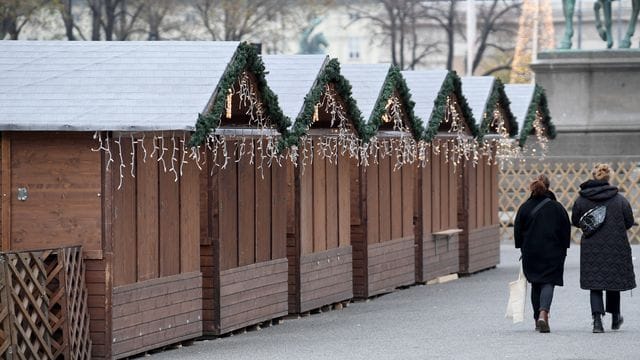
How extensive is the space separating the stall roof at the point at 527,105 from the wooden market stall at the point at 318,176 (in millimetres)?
7834

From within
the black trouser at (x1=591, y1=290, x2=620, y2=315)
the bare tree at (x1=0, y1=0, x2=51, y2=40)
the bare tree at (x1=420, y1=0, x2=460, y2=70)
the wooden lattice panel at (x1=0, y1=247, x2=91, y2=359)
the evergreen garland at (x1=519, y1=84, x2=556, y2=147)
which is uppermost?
the bare tree at (x1=420, y1=0, x2=460, y2=70)

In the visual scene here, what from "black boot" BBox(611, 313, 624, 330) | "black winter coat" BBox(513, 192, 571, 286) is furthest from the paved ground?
"black winter coat" BBox(513, 192, 571, 286)

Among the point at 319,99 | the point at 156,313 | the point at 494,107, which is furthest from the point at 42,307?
the point at 494,107

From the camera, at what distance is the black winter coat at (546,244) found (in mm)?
18609

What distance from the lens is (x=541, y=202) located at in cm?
1881

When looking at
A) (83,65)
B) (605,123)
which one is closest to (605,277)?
(83,65)

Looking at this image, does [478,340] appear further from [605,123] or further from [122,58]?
[605,123]

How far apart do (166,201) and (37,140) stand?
71.0 inches

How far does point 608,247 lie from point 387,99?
506 centimetres

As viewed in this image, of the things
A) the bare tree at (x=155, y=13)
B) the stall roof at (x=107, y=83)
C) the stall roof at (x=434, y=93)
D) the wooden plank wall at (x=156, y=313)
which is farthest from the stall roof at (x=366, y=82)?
the bare tree at (x=155, y=13)

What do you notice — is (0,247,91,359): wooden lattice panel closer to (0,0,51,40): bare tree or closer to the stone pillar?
the stone pillar

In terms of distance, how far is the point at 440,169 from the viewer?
28062mm

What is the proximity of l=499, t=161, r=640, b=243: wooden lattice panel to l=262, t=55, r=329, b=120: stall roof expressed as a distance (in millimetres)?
19986

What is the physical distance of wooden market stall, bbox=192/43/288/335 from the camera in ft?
59.0
